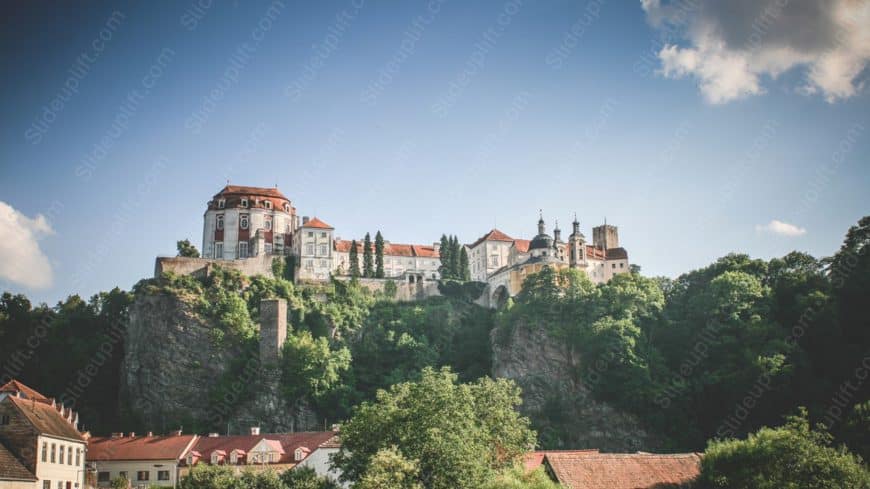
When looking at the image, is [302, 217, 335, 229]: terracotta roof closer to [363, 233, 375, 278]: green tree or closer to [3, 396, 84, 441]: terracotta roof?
[363, 233, 375, 278]: green tree

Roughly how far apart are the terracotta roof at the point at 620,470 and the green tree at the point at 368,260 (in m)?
53.1

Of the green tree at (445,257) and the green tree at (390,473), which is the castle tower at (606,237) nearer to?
the green tree at (445,257)

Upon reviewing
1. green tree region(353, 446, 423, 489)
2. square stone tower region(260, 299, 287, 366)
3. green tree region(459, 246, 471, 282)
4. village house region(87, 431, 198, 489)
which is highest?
green tree region(459, 246, 471, 282)

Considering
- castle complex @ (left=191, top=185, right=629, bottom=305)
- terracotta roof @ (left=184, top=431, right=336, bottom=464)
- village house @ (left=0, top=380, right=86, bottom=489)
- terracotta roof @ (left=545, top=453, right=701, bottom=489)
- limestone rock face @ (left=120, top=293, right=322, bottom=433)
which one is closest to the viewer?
village house @ (left=0, top=380, right=86, bottom=489)

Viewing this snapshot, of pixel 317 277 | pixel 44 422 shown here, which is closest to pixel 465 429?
pixel 44 422

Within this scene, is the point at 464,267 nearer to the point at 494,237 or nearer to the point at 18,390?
the point at 494,237

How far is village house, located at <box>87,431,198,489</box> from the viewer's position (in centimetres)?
6116

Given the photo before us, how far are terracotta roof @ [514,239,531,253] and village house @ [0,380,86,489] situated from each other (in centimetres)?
6347

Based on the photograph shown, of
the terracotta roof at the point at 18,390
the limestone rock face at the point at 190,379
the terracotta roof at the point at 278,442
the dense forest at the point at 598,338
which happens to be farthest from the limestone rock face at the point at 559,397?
the terracotta roof at the point at 18,390

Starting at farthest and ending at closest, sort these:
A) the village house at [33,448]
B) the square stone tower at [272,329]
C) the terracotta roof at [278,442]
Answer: the square stone tower at [272,329] < the terracotta roof at [278,442] < the village house at [33,448]

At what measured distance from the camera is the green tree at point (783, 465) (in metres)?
41.8

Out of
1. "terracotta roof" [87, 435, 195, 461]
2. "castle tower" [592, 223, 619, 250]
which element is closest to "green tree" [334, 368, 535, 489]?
"terracotta roof" [87, 435, 195, 461]

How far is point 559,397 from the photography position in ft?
261

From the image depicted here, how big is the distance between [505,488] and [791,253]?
188ft
